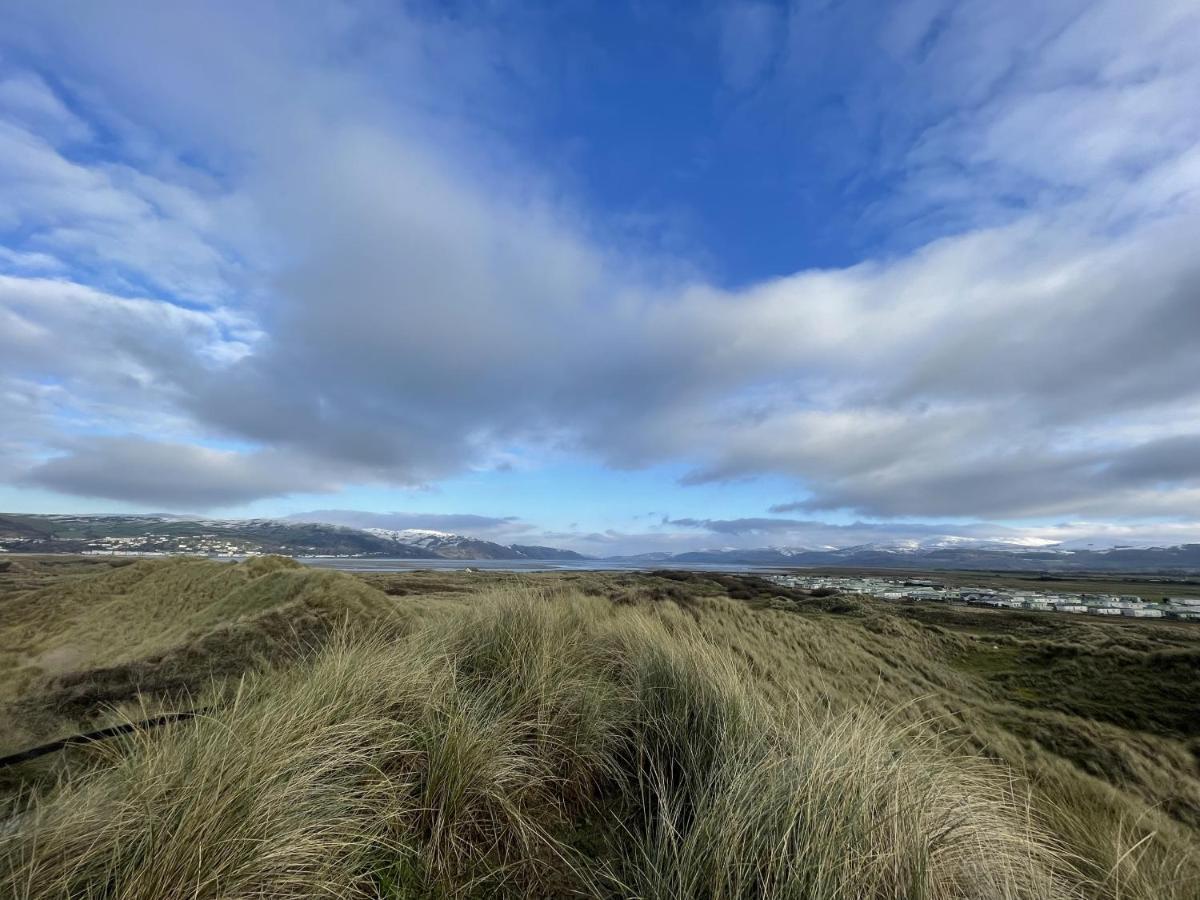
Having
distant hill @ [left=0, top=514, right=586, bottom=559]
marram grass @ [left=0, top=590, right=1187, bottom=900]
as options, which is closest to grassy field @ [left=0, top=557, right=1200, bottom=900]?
marram grass @ [left=0, top=590, right=1187, bottom=900]

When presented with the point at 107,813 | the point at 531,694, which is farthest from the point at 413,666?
the point at 107,813

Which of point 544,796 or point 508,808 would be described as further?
point 544,796

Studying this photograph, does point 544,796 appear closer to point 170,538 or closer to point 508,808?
point 508,808

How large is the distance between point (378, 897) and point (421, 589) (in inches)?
1239

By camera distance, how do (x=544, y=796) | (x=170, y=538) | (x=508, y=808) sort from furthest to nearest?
(x=170, y=538), (x=544, y=796), (x=508, y=808)

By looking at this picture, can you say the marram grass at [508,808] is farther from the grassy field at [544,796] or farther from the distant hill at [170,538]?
the distant hill at [170,538]

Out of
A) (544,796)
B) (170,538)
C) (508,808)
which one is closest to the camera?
(508,808)

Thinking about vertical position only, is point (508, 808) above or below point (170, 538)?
below

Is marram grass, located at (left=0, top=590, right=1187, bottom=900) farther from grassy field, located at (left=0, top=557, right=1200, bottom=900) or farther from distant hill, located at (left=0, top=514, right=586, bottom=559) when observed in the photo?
distant hill, located at (left=0, top=514, right=586, bottom=559)

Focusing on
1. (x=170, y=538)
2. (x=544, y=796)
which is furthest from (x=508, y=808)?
(x=170, y=538)

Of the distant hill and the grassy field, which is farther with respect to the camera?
the distant hill

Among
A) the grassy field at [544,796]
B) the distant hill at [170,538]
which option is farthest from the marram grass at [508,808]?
the distant hill at [170,538]

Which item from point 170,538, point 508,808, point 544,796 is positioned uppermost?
point 170,538

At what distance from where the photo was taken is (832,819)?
8.39 feet
